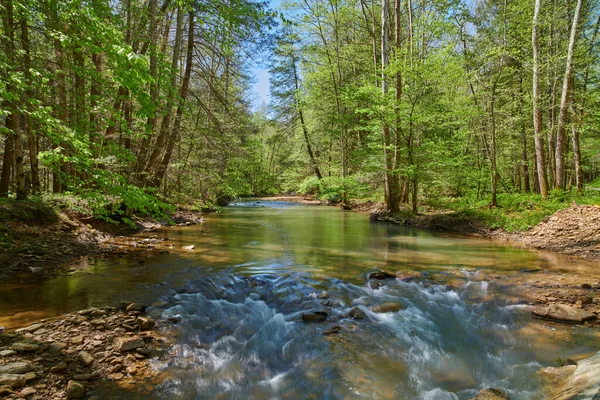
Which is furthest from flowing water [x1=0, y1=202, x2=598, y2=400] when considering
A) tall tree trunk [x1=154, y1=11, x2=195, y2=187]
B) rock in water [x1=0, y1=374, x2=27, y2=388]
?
tall tree trunk [x1=154, y1=11, x2=195, y2=187]

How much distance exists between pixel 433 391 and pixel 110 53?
6172 millimetres

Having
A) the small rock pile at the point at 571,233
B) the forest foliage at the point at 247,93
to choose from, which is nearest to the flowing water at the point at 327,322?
the small rock pile at the point at 571,233

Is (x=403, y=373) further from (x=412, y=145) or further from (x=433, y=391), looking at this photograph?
(x=412, y=145)

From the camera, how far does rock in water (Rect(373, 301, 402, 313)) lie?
5367mm

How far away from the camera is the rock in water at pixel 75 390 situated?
113 inches

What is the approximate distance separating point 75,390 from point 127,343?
2.76 ft

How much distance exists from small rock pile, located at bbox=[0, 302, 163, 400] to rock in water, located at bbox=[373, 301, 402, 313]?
11.1 ft

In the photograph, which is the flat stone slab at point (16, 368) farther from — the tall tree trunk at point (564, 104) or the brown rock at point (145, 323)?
the tall tree trunk at point (564, 104)

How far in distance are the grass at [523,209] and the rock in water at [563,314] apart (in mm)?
6845

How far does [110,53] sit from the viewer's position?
15.5ft

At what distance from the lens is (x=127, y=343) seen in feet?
12.3

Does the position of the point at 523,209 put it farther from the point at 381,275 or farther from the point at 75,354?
the point at 75,354

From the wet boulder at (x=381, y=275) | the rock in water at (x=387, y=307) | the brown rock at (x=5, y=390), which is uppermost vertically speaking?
the brown rock at (x=5, y=390)

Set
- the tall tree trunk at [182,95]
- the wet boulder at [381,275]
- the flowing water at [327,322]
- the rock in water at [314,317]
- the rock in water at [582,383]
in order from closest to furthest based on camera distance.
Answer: the rock in water at [582,383] < the flowing water at [327,322] < the rock in water at [314,317] < the wet boulder at [381,275] < the tall tree trunk at [182,95]
